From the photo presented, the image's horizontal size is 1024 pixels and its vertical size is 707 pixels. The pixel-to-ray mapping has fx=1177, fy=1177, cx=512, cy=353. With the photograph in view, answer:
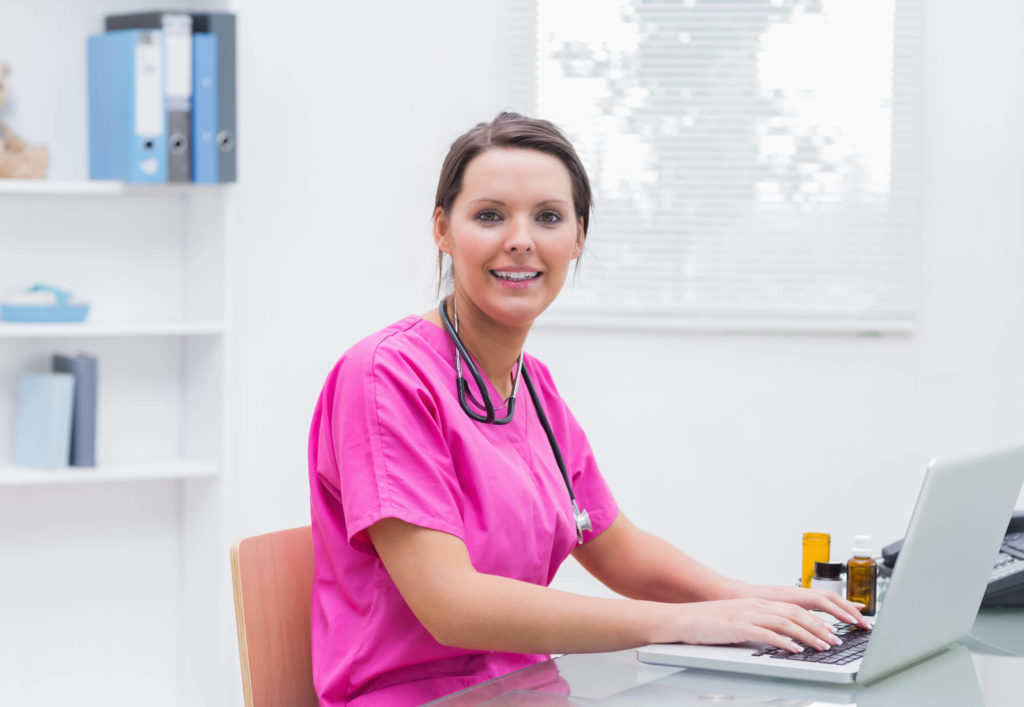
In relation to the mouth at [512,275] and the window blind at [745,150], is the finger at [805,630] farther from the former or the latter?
the window blind at [745,150]

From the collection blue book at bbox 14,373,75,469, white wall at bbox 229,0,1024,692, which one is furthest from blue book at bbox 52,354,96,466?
white wall at bbox 229,0,1024,692

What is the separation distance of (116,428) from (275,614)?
1.62 meters

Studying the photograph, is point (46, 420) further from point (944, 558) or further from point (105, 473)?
point (944, 558)

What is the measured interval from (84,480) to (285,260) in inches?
27.9

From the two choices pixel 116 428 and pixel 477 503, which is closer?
pixel 477 503

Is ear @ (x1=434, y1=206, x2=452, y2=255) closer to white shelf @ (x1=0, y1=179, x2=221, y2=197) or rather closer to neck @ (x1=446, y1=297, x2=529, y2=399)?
neck @ (x1=446, y1=297, x2=529, y2=399)

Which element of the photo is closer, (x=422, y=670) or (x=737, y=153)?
(x=422, y=670)

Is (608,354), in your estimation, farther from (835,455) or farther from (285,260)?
(285,260)

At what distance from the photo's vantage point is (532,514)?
1492 millimetres

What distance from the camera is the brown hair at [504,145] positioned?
1.56m

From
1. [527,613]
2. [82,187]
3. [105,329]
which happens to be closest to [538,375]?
[527,613]

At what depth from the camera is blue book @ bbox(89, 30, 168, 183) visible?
2615 mm

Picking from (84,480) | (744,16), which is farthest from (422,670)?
(744,16)

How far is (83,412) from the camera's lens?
2691 mm
